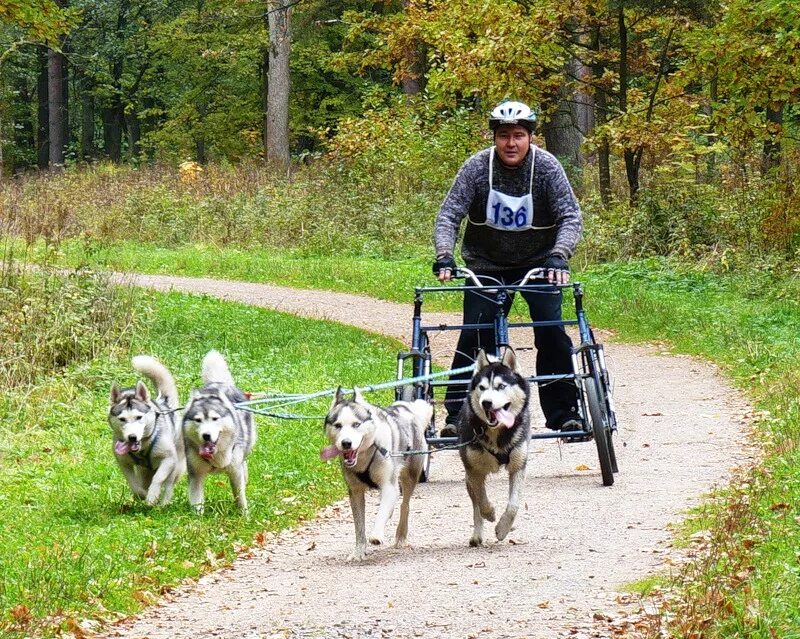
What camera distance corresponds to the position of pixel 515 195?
28.1 feet

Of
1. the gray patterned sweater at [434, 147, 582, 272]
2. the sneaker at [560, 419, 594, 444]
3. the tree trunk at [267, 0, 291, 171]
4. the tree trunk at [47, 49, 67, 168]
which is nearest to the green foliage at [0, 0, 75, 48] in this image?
the gray patterned sweater at [434, 147, 582, 272]

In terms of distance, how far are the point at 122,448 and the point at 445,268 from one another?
2.21m

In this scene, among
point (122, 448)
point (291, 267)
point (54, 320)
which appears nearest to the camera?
point (122, 448)

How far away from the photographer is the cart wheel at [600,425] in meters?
8.06

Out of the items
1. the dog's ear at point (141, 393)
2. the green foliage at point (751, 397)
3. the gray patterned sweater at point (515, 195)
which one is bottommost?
the green foliage at point (751, 397)

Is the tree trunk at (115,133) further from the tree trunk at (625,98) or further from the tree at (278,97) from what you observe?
the tree trunk at (625,98)

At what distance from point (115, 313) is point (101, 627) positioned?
347 inches

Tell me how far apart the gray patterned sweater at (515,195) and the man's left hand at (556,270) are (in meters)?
0.10

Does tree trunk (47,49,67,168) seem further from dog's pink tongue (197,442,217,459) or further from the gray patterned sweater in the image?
dog's pink tongue (197,442,217,459)

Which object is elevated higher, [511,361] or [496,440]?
[511,361]

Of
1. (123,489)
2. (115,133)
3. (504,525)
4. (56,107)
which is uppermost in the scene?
(56,107)

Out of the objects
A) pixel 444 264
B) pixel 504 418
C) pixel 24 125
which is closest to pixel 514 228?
pixel 444 264

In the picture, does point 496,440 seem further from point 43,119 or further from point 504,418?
point 43,119

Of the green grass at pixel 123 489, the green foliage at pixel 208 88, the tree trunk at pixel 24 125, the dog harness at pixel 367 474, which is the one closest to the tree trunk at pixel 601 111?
the green grass at pixel 123 489
